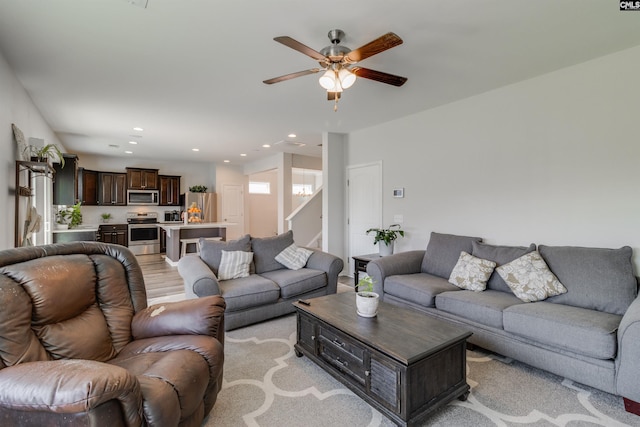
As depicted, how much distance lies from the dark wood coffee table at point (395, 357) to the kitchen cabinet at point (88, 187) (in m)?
7.79

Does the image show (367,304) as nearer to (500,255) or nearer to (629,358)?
(629,358)

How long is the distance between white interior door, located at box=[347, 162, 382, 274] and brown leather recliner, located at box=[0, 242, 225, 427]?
135 inches

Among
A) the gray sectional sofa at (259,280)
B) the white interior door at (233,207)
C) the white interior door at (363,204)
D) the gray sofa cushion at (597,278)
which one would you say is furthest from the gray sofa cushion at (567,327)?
the white interior door at (233,207)

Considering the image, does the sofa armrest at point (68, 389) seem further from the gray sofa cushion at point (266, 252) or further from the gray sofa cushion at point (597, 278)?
the gray sofa cushion at point (597, 278)

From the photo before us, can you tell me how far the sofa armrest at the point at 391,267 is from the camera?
3.54 meters

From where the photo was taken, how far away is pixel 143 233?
8.36 m

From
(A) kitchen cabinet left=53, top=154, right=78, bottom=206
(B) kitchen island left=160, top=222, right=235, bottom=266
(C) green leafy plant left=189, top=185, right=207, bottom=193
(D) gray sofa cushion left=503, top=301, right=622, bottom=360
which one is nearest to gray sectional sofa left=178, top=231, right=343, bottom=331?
(D) gray sofa cushion left=503, top=301, right=622, bottom=360

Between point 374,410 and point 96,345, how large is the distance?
5.61 ft

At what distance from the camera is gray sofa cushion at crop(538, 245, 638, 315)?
7.79 ft

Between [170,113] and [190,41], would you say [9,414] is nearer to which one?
[190,41]

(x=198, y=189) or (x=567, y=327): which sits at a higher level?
(x=198, y=189)

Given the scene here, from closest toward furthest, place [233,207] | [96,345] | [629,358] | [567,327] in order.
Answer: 1. [96,345]
2. [629,358]
3. [567,327]
4. [233,207]

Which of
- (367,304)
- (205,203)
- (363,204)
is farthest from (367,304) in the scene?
(205,203)

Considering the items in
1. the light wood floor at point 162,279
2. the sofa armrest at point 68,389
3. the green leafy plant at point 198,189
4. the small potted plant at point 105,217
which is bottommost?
the light wood floor at point 162,279
